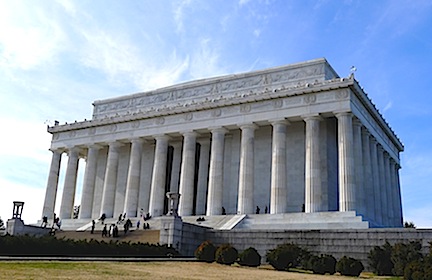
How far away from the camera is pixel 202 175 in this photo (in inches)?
2163

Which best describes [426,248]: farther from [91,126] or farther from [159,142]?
[91,126]

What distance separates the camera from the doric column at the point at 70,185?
58.3m

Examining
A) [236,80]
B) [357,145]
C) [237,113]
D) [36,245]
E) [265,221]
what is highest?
[236,80]

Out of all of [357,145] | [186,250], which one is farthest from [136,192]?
[357,145]

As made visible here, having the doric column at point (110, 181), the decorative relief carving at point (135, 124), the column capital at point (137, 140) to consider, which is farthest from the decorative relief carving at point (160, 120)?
→ the doric column at point (110, 181)

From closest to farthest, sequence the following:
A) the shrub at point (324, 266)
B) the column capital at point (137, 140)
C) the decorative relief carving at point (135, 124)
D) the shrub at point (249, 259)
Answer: the shrub at point (324, 266) → the shrub at point (249, 259) → the column capital at point (137, 140) → the decorative relief carving at point (135, 124)

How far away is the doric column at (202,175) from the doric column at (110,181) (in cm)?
1069

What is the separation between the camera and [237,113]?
49.7 m

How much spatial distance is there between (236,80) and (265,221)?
19.4 metres

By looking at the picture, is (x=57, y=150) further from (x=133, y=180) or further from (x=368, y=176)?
(x=368, y=176)

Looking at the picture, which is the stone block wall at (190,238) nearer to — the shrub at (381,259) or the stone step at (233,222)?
the stone step at (233,222)

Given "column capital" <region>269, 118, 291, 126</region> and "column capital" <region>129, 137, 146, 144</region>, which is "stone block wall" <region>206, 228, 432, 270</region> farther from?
"column capital" <region>129, 137, 146, 144</region>

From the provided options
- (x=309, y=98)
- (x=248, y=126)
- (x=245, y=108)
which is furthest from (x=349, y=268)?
(x=245, y=108)

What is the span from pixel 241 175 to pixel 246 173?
1.87 ft
